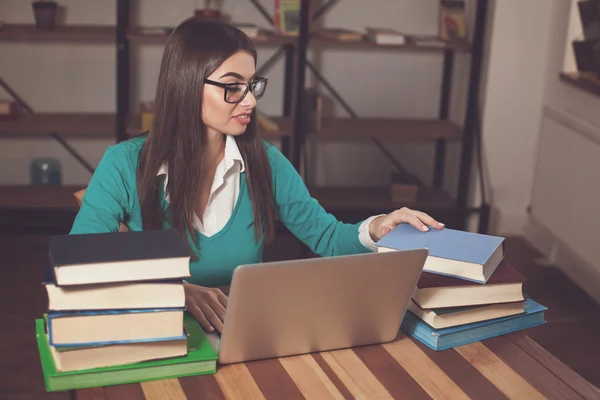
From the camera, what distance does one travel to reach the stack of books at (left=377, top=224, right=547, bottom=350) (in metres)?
1.65

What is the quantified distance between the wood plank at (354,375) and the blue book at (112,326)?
28 cm

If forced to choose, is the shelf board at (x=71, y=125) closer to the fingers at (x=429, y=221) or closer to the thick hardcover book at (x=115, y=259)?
the fingers at (x=429, y=221)

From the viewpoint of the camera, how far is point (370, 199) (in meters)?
4.38

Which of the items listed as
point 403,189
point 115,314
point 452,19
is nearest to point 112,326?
point 115,314

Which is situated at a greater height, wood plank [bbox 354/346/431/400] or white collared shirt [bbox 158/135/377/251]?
white collared shirt [bbox 158/135/377/251]

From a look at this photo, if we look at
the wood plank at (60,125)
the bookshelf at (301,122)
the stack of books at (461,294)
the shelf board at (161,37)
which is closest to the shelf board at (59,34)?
the bookshelf at (301,122)

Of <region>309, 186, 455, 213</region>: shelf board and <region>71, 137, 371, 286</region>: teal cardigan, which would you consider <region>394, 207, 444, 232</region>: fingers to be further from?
<region>309, 186, 455, 213</region>: shelf board

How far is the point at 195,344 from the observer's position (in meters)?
1.54

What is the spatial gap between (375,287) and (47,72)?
3.13 m

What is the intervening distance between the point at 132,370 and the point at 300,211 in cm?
87

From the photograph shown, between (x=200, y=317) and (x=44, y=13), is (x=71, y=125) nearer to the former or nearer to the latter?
(x=44, y=13)

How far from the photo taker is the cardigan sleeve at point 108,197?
1.94 metres

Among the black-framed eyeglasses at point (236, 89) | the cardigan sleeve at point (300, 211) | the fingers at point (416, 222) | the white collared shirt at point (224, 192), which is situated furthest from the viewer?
the cardigan sleeve at point (300, 211)

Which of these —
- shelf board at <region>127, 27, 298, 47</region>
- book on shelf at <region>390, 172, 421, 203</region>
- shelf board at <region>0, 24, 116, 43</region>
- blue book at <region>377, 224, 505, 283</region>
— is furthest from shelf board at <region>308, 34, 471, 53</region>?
blue book at <region>377, 224, 505, 283</region>
